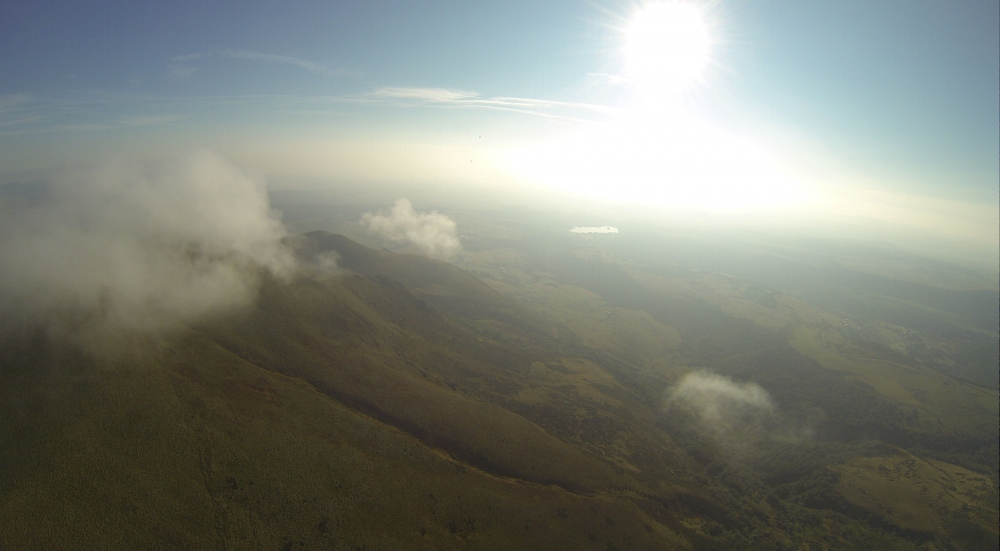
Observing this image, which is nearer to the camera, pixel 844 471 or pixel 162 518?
Answer: pixel 162 518

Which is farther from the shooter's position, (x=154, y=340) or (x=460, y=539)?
(x=154, y=340)

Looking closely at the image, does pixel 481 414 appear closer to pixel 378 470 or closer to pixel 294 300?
pixel 378 470

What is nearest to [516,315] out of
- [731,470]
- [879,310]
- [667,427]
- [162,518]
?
[667,427]

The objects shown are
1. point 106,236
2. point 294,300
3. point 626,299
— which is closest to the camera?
point 106,236

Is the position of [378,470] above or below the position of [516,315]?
below

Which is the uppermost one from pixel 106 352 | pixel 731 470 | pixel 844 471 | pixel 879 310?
pixel 879 310

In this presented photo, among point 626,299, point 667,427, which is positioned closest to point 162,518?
point 667,427

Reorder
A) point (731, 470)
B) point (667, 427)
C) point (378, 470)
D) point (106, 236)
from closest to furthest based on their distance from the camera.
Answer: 1. point (378, 470)
2. point (106, 236)
3. point (731, 470)
4. point (667, 427)

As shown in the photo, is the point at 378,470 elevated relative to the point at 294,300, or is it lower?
lower

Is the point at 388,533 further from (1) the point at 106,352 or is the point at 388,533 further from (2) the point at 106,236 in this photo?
(2) the point at 106,236
